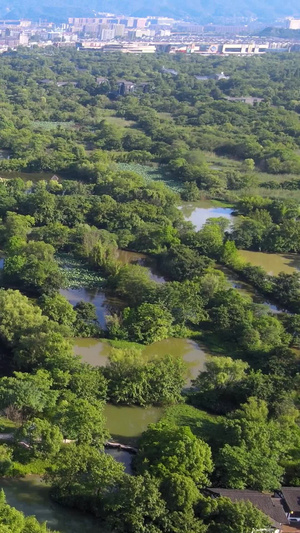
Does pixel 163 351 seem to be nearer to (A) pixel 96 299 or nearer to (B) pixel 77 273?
(A) pixel 96 299

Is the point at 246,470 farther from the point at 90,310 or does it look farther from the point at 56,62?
the point at 56,62

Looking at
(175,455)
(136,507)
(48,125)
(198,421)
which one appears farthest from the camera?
(48,125)

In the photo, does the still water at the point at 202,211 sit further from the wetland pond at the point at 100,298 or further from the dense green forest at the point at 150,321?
the wetland pond at the point at 100,298

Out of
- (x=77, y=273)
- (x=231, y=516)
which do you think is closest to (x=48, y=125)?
(x=77, y=273)

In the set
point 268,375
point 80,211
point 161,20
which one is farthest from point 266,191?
point 161,20

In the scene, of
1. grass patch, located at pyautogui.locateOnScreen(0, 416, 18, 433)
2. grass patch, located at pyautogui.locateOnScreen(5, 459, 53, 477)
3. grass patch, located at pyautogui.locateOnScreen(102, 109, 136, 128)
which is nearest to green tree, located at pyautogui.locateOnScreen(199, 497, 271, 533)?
grass patch, located at pyautogui.locateOnScreen(5, 459, 53, 477)

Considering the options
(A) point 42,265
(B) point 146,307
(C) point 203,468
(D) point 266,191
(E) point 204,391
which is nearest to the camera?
(C) point 203,468
